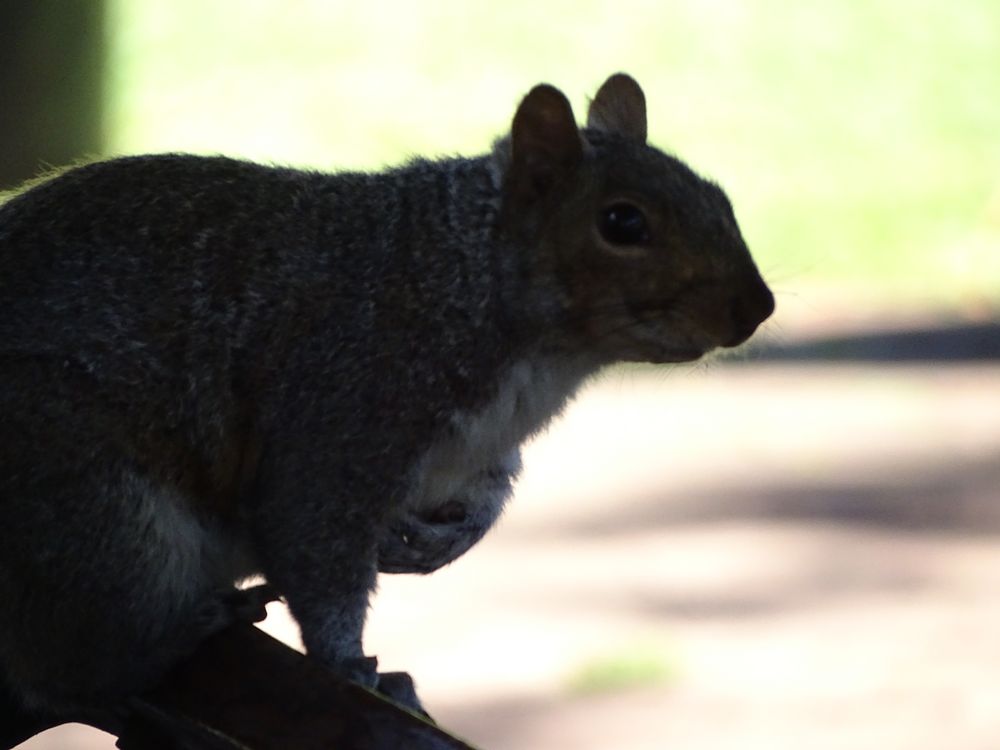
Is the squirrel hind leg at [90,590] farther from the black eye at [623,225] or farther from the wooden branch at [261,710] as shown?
the black eye at [623,225]

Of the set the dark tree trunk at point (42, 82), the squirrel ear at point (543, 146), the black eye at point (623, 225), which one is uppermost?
the dark tree trunk at point (42, 82)

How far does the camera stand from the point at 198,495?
6.63 ft

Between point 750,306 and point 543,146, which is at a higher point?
point 543,146

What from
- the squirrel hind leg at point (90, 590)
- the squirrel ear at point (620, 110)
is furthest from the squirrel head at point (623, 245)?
the squirrel hind leg at point (90, 590)

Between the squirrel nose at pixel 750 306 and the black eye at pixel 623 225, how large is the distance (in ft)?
0.41

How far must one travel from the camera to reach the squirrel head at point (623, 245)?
79.7 inches

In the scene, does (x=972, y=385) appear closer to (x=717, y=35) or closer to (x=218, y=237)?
(x=717, y=35)

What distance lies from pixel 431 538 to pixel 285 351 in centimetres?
35

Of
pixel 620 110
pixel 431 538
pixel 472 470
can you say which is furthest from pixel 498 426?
pixel 620 110

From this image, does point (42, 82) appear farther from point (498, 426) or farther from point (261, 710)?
point (261, 710)

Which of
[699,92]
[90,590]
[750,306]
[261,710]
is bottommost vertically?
[261,710]

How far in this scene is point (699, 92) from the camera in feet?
29.7

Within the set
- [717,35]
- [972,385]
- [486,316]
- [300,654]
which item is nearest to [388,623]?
[972,385]

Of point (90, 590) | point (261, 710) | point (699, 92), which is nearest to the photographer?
point (261, 710)
